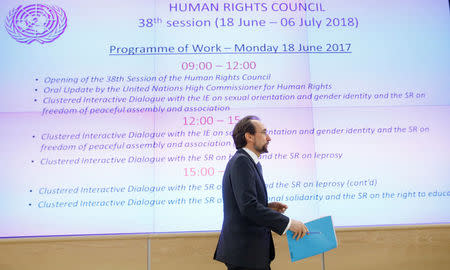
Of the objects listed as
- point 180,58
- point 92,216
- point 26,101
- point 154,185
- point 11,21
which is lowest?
point 92,216

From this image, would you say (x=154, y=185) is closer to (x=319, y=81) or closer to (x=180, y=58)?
(x=180, y=58)

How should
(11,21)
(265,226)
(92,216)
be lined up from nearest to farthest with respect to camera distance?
(265,226) → (92,216) → (11,21)

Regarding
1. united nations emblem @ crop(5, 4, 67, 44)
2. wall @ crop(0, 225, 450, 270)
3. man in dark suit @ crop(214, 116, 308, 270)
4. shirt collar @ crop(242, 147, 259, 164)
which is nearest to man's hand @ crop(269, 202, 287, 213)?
man in dark suit @ crop(214, 116, 308, 270)

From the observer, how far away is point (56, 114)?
2.77 meters

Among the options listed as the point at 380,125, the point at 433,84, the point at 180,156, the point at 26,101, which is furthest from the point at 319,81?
the point at 26,101

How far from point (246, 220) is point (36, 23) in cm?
226

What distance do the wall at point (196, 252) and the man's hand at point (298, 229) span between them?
79cm

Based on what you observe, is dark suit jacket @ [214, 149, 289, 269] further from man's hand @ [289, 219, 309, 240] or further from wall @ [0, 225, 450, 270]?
wall @ [0, 225, 450, 270]

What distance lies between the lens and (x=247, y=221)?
1965mm

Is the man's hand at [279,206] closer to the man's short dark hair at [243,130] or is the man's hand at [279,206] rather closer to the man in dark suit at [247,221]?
the man in dark suit at [247,221]

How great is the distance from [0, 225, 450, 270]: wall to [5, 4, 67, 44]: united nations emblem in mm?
1540

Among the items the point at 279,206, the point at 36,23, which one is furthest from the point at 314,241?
the point at 36,23

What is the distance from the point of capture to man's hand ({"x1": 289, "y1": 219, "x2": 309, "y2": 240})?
1.93 m

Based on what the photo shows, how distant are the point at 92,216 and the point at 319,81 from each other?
2.01 metres
